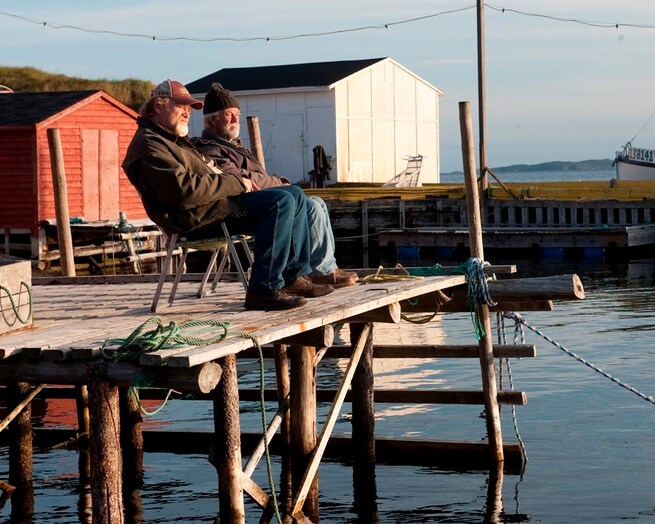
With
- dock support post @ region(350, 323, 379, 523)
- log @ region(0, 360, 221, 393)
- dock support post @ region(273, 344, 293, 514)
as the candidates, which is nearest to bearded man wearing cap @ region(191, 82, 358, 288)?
dock support post @ region(273, 344, 293, 514)

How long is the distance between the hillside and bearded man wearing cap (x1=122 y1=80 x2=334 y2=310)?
163 feet

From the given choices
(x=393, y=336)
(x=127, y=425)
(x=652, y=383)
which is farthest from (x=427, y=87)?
(x=127, y=425)

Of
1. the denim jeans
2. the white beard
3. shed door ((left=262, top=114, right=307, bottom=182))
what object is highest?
shed door ((left=262, top=114, right=307, bottom=182))

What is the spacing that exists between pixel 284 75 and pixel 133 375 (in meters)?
43.4

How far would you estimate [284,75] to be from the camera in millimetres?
48781

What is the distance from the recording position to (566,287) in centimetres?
988

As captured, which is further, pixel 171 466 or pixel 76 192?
pixel 76 192

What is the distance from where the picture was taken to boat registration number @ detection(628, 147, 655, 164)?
5231 centimetres

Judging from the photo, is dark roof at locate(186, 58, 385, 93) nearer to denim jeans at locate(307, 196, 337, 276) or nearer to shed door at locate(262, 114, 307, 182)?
shed door at locate(262, 114, 307, 182)

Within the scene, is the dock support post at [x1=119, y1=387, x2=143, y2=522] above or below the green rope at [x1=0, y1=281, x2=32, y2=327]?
below

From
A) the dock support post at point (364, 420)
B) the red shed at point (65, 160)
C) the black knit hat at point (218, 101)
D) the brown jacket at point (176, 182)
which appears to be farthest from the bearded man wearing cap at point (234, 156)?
the red shed at point (65, 160)

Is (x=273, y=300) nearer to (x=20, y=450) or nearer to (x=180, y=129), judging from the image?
(x=180, y=129)

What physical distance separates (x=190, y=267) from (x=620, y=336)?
17533mm

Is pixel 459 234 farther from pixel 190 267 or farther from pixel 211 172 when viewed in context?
pixel 211 172
